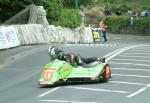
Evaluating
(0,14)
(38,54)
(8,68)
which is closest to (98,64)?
(8,68)

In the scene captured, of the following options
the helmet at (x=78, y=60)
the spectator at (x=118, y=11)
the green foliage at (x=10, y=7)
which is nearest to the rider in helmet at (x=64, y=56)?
the helmet at (x=78, y=60)

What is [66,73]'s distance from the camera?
1862 cm

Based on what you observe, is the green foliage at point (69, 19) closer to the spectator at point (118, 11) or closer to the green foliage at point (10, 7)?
the green foliage at point (10, 7)

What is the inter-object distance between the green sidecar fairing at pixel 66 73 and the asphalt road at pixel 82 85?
254 mm

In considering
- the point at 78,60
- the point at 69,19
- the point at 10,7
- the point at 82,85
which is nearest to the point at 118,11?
Answer: the point at 69,19

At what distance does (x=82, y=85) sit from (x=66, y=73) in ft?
2.14

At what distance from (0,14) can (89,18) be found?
33.8 metres

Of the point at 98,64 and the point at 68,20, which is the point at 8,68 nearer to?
the point at 98,64

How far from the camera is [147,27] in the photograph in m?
65.6

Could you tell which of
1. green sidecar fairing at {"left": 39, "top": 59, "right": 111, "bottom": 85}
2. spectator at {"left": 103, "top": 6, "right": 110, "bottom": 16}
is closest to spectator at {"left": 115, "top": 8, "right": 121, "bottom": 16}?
spectator at {"left": 103, "top": 6, "right": 110, "bottom": 16}

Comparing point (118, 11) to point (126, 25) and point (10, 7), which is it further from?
point (10, 7)

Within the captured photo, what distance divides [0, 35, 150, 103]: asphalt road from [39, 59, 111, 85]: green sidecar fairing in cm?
25

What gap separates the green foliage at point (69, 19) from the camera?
1704 inches

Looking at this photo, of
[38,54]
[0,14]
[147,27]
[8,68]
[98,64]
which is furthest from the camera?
[147,27]
